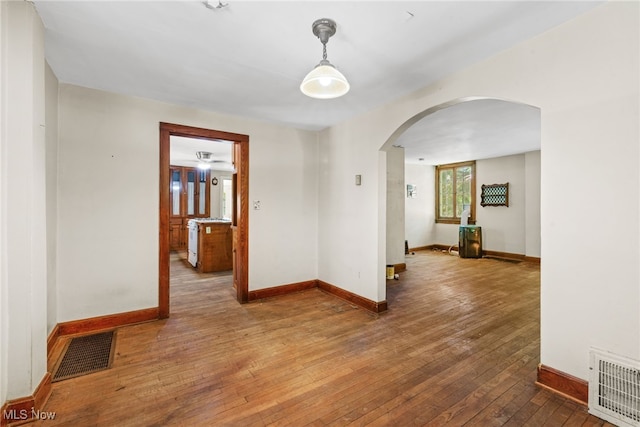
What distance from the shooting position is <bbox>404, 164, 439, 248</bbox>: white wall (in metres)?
8.29

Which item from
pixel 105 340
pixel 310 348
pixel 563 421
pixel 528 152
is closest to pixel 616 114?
pixel 563 421

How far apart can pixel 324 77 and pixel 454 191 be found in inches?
307

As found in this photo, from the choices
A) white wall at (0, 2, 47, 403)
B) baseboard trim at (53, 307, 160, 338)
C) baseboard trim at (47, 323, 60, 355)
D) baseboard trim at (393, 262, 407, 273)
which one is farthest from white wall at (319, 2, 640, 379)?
baseboard trim at (47, 323, 60, 355)

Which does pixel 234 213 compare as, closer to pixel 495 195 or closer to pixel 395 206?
pixel 395 206

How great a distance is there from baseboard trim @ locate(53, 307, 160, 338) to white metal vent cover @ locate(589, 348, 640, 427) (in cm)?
395

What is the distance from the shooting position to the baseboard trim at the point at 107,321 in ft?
9.16

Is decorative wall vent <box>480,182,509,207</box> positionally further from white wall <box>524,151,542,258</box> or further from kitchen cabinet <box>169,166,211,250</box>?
kitchen cabinet <box>169,166,211,250</box>

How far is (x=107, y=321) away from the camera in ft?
9.72

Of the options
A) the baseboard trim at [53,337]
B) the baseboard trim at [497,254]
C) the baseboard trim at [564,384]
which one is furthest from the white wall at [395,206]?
the baseboard trim at [53,337]

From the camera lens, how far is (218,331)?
9.62ft

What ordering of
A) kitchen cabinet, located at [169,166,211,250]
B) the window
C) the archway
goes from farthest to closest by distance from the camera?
1. kitchen cabinet, located at [169,166,211,250]
2. the window
3. the archway

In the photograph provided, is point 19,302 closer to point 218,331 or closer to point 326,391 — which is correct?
point 218,331

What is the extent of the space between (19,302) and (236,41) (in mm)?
2244

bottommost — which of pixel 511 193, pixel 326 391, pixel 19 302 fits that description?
pixel 326 391
